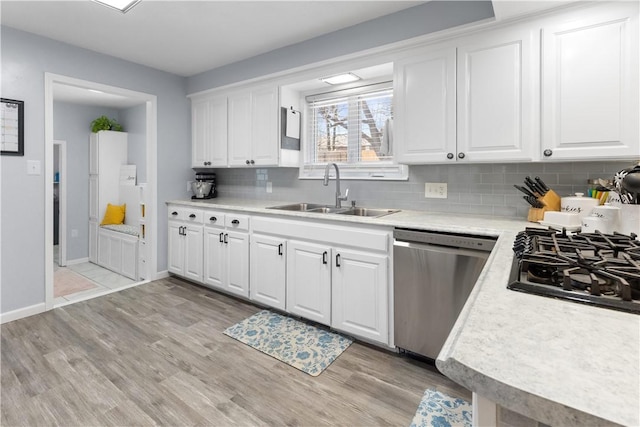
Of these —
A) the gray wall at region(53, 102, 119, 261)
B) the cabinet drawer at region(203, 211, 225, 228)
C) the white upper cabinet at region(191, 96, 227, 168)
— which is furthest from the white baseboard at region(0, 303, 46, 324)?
the gray wall at region(53, 102, 119, 261)

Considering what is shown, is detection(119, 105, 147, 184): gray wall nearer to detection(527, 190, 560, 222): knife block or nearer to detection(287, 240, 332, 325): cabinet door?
detection(287, 240, 332, 325): cabinet door

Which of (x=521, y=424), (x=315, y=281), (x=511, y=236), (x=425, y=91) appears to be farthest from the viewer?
(x=315, y=281)

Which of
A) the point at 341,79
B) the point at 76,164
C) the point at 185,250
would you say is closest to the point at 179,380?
the point at 185,250

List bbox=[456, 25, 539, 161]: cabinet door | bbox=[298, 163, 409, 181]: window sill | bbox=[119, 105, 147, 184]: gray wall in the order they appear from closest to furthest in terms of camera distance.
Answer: bbox=[456, 25, 539, 161]: cabinet door < bbox=[298, 163, 409, 181]: window sill < bbox=[119, 105, 147, 184]: gray wall

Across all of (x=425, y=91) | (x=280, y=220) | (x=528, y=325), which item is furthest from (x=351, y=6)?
(x=528, y=325)

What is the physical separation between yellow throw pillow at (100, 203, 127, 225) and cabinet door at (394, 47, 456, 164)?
14.4 feet

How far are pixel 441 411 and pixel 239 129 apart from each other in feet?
10.2

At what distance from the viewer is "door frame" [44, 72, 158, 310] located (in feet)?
9.96

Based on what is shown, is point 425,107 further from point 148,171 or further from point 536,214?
point 148,171

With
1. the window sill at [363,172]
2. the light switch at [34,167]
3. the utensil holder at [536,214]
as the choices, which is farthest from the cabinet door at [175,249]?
the utensil holder at [536,214]

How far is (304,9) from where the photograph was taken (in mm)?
2541

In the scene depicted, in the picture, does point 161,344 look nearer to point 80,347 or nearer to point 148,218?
point 80,347

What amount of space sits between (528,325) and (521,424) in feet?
0.64

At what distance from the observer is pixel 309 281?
8.71ft
